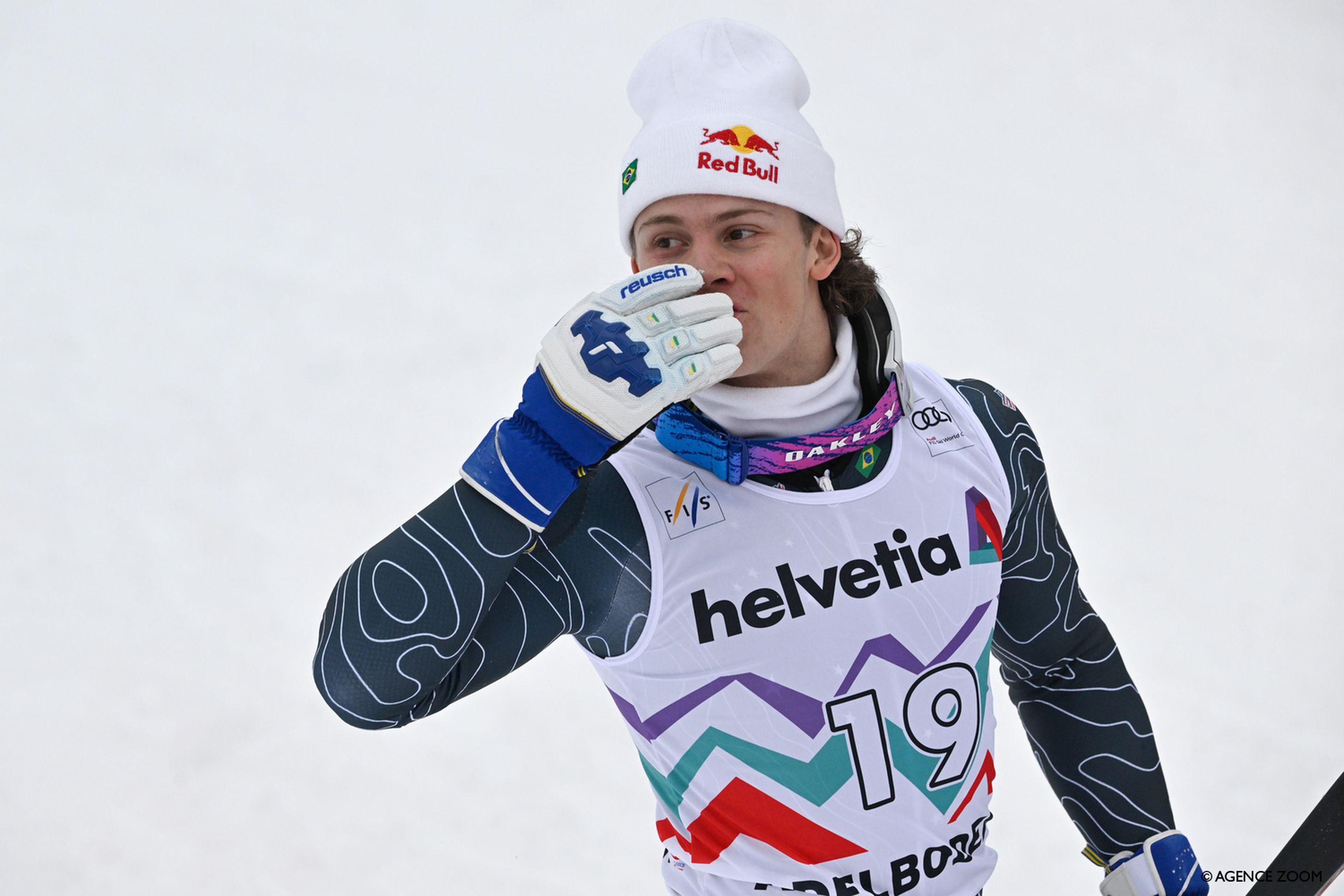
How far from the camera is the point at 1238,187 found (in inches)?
Result: 204

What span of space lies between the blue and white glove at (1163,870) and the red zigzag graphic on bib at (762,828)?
2.06 feet

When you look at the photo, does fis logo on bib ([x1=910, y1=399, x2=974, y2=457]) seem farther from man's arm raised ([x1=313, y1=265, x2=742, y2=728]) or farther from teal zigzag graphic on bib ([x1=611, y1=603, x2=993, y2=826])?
man's arm raised ([x1=313, y1=265, x2=742, y2=728])

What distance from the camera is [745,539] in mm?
1656

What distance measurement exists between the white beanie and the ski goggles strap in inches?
13.5

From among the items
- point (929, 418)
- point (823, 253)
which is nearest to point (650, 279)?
point (823, 253)

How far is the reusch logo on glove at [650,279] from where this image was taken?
1456 mm

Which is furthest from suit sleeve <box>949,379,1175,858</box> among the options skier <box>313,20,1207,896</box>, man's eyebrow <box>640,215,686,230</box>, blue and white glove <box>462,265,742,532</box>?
blue and white glove <box>462,265,742,532</box>

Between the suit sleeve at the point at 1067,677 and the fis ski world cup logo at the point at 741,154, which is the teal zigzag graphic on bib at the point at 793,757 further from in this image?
the fis ski world cup logo at the point at 741,154

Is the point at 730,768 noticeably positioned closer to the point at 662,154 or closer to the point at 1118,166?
the point at 662,154

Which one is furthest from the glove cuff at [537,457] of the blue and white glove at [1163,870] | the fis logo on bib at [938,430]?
the blue and white glove at [1163,870]

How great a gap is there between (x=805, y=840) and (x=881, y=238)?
3448mm

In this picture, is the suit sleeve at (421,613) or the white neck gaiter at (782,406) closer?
the suit sleeve at (421,613)

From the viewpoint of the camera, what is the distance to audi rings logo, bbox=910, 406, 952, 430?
1.85 meters

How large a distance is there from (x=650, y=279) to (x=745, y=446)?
12.6 inches
